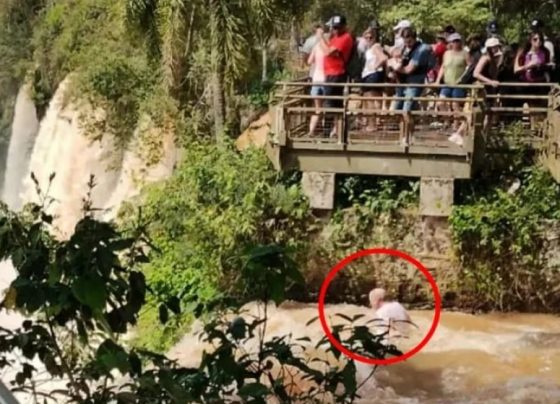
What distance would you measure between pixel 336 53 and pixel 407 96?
3.63 feet

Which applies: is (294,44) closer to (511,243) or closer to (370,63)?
(370,63)

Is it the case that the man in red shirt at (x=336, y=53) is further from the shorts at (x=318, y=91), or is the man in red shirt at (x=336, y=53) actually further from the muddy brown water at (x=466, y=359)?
the muddy brown water at (x=466, y=359)

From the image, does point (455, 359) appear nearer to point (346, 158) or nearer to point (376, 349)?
point (346, 158)

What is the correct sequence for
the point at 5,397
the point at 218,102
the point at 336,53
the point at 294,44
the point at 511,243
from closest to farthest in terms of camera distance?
the point at 5,397 → the point at 511,243 → the point at 336,53 → the point at 218,102 → the point at 294,44

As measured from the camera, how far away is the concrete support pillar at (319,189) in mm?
11984

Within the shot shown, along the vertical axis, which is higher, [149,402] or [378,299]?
[149,402]

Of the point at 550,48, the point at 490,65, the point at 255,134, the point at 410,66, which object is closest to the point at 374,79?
the point at 410,66

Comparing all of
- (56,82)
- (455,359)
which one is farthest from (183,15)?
(56,82)

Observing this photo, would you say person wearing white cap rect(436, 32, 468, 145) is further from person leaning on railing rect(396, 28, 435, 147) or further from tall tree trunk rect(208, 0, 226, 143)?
tall tree trunk rect(208, 0, 226, 143)

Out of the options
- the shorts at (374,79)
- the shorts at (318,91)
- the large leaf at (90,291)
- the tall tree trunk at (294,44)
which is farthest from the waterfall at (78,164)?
the large leaf at (90,291)

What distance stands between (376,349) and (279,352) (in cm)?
34

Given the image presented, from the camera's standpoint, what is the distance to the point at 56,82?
76.6 ft

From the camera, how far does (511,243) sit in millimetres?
11430

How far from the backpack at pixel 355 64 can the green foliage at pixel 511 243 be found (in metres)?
2.21
